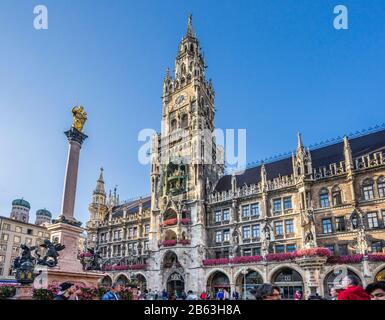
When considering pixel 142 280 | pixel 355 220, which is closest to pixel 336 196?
pixel 355 220

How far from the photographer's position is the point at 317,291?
29.2m

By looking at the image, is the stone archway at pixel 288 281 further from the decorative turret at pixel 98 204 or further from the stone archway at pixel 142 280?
the decorative turret at pixel 98 204

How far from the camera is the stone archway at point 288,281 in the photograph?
103ft

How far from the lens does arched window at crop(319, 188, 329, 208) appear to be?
33.8 m

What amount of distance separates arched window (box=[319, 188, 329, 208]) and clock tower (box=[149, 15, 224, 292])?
1513 cm

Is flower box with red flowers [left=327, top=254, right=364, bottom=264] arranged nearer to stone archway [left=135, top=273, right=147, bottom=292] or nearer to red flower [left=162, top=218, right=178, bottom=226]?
red flower [left=162, top=218, right=178, bottom=226]

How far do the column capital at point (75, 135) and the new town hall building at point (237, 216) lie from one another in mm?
21602

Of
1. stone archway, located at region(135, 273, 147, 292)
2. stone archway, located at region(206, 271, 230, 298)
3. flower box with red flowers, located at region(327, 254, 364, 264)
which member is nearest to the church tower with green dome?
stone archway, located at region(135, 273, 147, 292)

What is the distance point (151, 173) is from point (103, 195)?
65.1ft

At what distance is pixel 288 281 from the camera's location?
1267 inches

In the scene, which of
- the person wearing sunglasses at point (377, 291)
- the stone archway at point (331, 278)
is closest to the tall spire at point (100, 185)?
the stone archway at point (331, 278)
